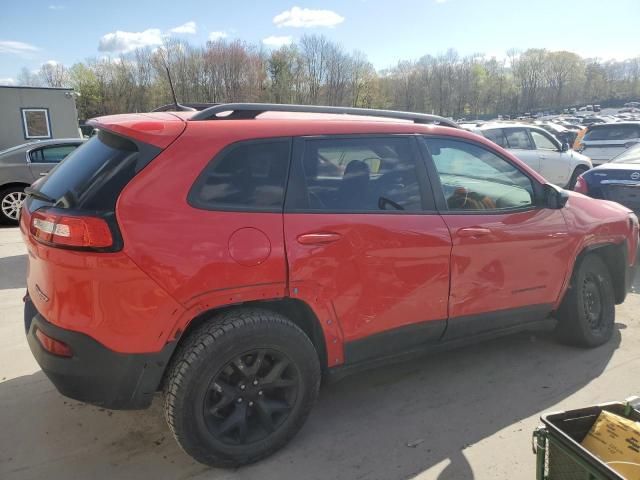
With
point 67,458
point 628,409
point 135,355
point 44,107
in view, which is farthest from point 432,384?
point 44,107

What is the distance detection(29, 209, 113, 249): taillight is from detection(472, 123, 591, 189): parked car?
9.28 meters

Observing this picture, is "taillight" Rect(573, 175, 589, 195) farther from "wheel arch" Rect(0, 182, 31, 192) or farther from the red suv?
"wheel arch" Rect(0, 182, 31, 192)

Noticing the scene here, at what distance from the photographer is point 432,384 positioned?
3.47 m

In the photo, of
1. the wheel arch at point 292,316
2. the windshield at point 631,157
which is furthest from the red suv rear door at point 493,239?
the windshield at point 631,157

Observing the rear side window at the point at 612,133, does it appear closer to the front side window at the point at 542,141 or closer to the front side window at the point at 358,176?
the front side window at the point at 542,141

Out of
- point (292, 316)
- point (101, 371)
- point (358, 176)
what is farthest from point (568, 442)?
point (101, 371)

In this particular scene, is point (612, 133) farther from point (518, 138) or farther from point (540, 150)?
point (518, 138)

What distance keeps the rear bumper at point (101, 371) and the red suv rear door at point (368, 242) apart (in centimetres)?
77

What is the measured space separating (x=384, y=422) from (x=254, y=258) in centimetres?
136

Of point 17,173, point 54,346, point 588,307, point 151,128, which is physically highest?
point 151,128

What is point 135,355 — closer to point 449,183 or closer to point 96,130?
point 96,130

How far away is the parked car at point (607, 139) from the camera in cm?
1245

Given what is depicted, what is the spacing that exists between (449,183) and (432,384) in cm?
139

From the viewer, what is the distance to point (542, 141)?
37.0 feet
